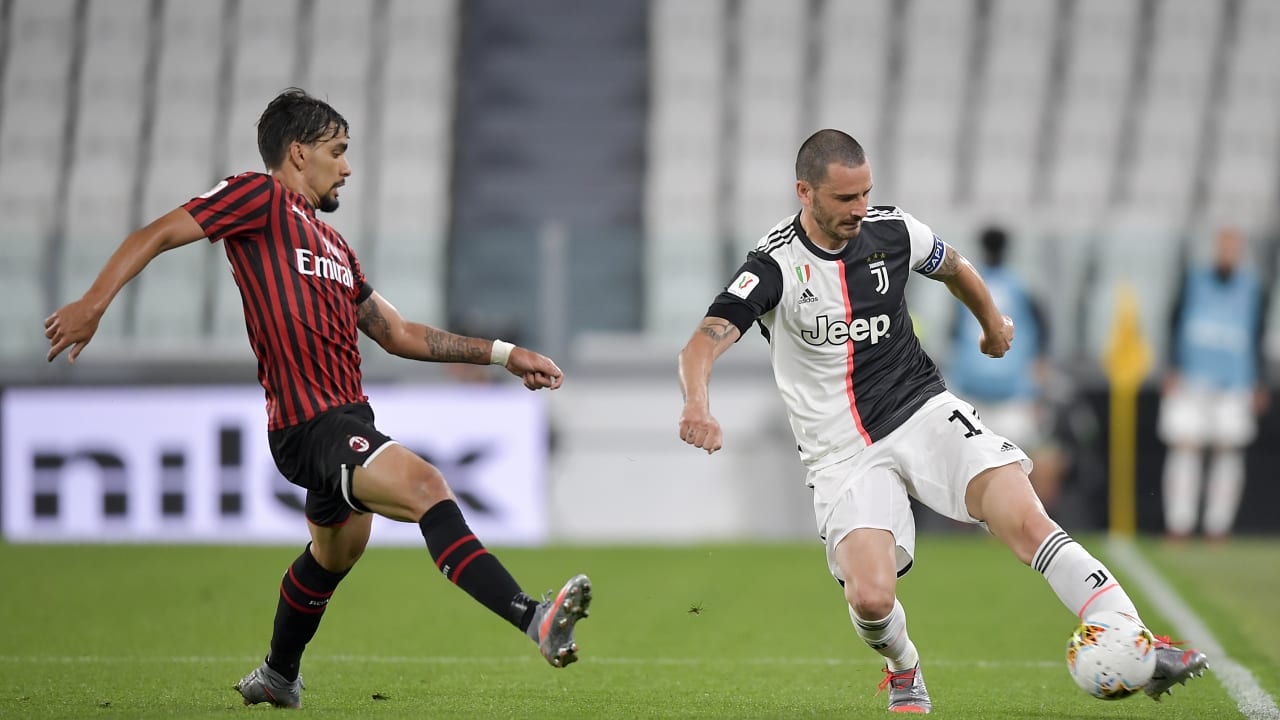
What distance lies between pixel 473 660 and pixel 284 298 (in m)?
2.25

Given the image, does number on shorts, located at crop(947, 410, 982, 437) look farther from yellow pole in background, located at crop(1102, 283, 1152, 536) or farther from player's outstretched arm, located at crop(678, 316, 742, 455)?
yellow pole in background, located at crop(1102, 283, 1152, 536)

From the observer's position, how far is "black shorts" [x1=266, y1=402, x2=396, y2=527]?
15.5 ft

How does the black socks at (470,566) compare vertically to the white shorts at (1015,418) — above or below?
above

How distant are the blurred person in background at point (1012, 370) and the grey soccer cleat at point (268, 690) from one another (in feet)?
23.8

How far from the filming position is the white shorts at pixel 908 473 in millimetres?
5109

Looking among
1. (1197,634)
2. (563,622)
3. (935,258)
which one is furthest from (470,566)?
(1197,634)

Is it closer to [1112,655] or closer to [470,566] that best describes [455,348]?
[470,566]

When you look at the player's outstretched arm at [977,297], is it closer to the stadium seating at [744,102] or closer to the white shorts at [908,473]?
the white shorts at [908,473]

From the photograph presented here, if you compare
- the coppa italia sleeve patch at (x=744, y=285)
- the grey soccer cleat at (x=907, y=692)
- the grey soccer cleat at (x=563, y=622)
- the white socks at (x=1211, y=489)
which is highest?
the coppa italia sleeve patch at (x=744, y=285)

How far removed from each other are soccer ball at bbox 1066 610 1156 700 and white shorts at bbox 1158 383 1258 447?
811 cm

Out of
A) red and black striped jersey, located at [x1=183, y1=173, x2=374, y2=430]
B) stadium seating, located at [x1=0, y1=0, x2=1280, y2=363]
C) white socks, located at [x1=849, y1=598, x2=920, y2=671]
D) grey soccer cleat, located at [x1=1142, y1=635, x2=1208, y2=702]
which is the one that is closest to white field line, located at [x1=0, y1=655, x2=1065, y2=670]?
white socks, located at [x1=849, y1=598, x2=920, y2=671]

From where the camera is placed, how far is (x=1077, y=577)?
15.6 ft

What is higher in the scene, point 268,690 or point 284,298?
point 284,298

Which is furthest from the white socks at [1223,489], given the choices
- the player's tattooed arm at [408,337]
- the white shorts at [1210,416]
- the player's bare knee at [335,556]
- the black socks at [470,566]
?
the black socks at [470,566]
